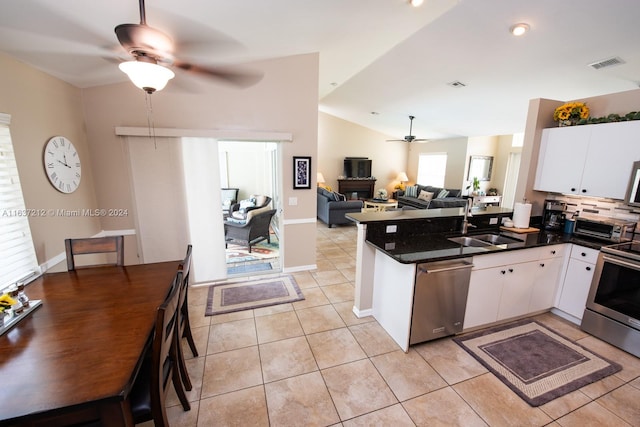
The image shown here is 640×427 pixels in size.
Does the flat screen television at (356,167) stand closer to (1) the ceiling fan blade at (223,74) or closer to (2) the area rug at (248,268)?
(2) the area rug at (248,268)

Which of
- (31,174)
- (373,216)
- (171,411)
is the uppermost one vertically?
(31,174)

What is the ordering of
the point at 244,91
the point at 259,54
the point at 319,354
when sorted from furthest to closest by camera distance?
the point at 244,91
the point at 259,54
the point at 319,354

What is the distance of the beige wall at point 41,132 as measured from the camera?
6.63 feet

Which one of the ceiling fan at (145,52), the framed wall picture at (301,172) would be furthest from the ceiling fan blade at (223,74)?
the framed wall picture at (301,172)

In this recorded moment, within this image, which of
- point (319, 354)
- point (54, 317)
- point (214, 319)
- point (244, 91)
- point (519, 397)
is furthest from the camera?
point (244, 91)

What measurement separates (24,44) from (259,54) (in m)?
2.04

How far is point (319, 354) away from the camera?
2.37 m

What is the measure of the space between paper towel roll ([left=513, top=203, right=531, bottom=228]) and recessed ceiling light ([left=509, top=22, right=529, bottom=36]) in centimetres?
186

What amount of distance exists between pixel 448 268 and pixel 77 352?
2498mm

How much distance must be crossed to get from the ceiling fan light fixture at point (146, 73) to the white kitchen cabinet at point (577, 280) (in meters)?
3.96

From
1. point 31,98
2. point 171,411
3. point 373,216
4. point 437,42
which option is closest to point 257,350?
point 171,411

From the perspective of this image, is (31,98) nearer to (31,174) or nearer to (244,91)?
(31,174)

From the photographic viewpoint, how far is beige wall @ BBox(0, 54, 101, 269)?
2.02 metres

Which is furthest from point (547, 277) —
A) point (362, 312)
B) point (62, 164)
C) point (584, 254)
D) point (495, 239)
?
point (62, 164)
